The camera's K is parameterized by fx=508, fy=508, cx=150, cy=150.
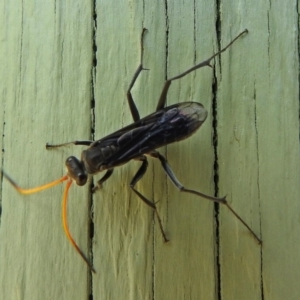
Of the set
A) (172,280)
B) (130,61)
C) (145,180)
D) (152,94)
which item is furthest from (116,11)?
(172,280)

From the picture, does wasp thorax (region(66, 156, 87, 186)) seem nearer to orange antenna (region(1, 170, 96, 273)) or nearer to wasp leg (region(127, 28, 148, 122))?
orange antenna (region(1, 170, 96, 273))

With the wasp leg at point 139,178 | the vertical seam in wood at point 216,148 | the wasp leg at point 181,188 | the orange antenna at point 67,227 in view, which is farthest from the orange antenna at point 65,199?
the vertical seam in wood at point 216,148

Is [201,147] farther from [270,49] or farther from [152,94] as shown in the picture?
[270,49]

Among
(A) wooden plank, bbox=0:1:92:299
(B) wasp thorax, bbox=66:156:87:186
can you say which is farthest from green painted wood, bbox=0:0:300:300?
(B) wasp thorax, bbox=66:156:87:186

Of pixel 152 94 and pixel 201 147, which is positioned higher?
pixel 152 94

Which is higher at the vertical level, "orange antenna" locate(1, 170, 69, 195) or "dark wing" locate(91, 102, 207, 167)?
"dark wing" locate(91, 102, 207, 167)

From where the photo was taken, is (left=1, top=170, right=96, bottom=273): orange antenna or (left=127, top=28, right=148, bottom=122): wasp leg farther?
(left=127, top=28, right=148, bottom=122): wasp leg

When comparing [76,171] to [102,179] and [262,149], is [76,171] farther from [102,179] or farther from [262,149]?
[262,149]
